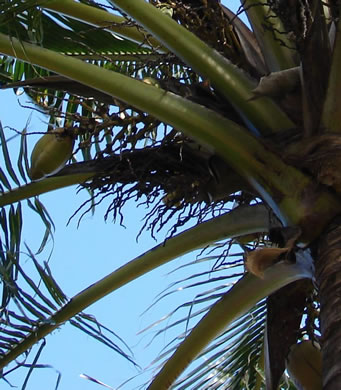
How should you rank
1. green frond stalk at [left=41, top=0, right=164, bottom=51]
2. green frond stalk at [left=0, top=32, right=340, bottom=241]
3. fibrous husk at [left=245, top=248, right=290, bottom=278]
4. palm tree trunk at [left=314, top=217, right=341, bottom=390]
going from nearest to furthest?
palm tree trunk at [left=314, top=217, right=341, bottom=390], fibrous husk at [left=245, top=248, right=290, bottom=278], green frond stalk at [left=0, top=32, right=340, bottom=241], green frond stalk at [left=41, top=0, right=164, bottom=51]

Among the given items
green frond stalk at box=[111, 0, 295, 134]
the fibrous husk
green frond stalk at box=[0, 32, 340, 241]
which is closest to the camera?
the fibrous husk

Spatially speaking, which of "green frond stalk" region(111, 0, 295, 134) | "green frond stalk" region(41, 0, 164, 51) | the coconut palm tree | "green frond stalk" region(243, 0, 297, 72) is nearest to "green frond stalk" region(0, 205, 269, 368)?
the coconut palm tree

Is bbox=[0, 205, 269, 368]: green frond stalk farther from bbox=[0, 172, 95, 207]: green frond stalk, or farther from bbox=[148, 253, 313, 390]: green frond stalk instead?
bbox=[0, 172, 95, 207]: green frond stalk

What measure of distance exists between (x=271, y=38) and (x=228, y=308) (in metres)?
0.81

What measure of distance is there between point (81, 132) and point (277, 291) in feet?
2.54

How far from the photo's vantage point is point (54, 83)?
7.63 ft

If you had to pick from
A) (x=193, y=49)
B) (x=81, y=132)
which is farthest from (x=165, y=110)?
(x=81, y=132)

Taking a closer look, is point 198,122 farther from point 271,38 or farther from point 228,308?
point 228,308

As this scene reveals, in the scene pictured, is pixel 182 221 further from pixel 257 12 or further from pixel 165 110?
pixel 257 12

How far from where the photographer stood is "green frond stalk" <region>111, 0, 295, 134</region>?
7.13ft

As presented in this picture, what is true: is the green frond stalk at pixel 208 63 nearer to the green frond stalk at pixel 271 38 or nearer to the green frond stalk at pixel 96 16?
the green frond stalk at pixel 271 38

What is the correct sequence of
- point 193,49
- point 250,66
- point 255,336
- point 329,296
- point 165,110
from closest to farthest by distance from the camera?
point 329,296
point 165,110
point 193,49
point 250,66
point 255,336

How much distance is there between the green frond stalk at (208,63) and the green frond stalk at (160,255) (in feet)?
0.92

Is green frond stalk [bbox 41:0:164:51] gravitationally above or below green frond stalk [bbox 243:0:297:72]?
above
